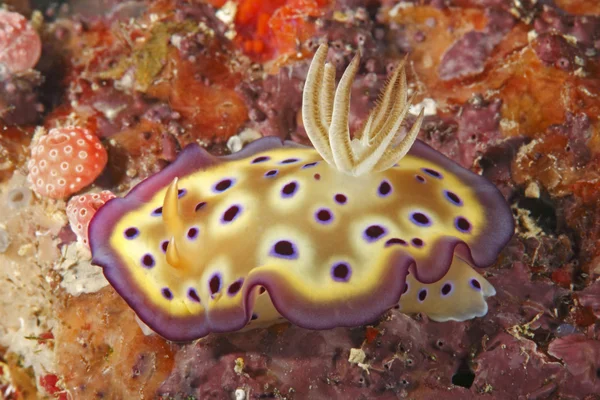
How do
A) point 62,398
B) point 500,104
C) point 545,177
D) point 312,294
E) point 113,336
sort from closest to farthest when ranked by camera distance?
1. point 312,294
2. point 113,336
3. point 62,398
4. point 545,177
5. point 500,104

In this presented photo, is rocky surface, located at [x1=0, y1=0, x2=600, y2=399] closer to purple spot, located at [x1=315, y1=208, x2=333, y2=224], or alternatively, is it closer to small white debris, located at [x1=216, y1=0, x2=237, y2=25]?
small white debris, located at [x1=216, y1=0, x2=237, y2=25]

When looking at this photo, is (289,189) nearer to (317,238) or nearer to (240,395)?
(317,238)

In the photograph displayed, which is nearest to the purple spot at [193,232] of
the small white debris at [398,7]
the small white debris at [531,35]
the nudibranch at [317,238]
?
the nudibranch at [317,238]

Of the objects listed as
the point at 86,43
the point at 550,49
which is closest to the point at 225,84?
the point at 86,43

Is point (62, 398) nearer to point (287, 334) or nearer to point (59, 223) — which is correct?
point (59, 223)

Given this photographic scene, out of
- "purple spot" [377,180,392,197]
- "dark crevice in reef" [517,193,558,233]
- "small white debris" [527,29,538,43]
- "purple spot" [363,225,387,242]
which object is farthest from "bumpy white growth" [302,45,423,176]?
"small white debris" [527,29,538,43]

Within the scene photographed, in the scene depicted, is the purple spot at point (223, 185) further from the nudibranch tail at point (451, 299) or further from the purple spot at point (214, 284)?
the nudibranch tail at point (451, 299)

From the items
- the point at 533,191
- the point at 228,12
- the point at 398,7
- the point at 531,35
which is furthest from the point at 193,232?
the point at 531,35
